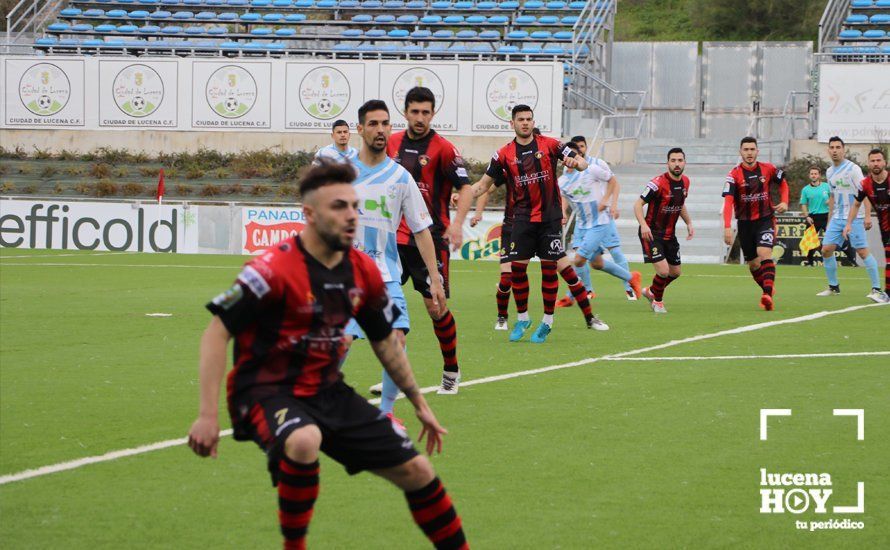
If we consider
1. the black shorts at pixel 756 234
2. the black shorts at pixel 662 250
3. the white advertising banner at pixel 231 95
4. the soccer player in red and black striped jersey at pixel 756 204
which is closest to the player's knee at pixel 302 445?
the black shorts at pixel 662 250

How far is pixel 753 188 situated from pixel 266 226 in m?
16.2

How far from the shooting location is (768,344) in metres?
13.8

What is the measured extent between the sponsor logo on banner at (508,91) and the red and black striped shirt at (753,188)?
20304 mm

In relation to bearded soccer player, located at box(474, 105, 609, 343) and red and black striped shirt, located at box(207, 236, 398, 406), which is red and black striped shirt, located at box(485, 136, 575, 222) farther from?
red and black striped shirt, located at box(207, 236, 398, 406)

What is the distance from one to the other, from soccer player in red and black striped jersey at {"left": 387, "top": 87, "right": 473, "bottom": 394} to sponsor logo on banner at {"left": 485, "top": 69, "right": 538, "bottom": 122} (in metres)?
27.5

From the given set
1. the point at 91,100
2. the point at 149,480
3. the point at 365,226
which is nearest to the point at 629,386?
the point at 365,226

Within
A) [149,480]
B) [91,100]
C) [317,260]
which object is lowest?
[149,480]

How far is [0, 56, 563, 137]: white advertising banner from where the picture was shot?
3888 cm

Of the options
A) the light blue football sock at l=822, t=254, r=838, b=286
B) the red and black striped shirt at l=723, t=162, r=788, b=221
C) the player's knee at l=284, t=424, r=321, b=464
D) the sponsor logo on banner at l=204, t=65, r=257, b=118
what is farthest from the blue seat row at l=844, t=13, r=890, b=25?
the player's knee at l=284, t=424, r=321, b=464

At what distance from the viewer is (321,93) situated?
132ft

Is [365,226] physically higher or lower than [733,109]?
lower

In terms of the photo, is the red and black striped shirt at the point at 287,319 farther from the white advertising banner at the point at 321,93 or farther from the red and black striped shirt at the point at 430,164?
the white advertising banner at the point at 321,93

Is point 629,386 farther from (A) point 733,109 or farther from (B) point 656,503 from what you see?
(A) point 733,109

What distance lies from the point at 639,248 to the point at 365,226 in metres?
24.6
